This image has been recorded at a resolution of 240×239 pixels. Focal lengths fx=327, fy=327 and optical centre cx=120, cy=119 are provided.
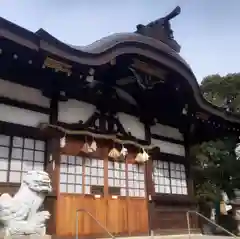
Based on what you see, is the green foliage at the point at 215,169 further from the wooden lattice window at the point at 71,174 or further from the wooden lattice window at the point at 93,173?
the wooden lattice window at the point at 71,174

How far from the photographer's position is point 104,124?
27.2ft

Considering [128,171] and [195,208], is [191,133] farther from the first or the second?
[128,171]

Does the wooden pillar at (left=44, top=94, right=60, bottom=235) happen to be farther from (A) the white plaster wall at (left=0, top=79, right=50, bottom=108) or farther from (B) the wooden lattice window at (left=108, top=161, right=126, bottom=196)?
(B) the wooden lattice window at (left=108, top=161, right=126, bottom=196)

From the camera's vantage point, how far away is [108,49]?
6.93m

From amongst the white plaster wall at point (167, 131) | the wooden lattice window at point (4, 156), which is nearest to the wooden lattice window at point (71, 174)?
the wooden lattice window at point (4, 156)

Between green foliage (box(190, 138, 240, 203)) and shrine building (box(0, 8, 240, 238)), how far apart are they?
105 inches

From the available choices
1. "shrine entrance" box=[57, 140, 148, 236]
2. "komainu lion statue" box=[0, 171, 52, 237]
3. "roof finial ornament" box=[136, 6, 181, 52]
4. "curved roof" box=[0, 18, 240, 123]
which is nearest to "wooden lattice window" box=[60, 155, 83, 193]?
"shrine entrance" box=[57, 140, 148, 236]

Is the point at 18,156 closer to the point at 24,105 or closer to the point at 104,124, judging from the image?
the point at 24,105

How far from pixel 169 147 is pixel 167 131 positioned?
0.50 metres

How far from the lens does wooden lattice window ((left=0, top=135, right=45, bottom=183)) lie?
21.1 feet

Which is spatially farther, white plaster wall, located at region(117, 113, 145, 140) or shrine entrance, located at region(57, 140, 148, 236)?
white plaster wall, located at region(117, 113, 145, 140)

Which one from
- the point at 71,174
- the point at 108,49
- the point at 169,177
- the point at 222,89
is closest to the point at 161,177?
the point at 169,177

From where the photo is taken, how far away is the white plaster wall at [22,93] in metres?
6.71

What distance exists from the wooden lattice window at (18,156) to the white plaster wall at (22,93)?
0.84 meters
